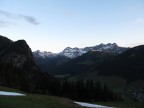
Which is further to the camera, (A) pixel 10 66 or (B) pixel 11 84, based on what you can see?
(A) pixel 10 66

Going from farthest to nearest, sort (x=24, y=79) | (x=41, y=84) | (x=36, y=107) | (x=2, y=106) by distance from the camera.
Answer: (x=41, y=84) < (x=24, y=79) < (x=36, y=107) < (x=2, y=106)

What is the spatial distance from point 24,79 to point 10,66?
1067cm

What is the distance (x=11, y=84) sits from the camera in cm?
14088

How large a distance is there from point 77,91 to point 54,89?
1464 centimetres

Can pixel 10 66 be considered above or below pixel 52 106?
above

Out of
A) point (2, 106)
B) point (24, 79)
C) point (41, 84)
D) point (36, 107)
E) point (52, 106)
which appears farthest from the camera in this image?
point (41, 84)

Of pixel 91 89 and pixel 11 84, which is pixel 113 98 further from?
pixel 11 84

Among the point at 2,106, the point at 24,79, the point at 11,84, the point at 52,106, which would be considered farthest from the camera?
the point at 24,79

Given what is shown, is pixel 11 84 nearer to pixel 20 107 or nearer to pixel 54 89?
pixel 54 89

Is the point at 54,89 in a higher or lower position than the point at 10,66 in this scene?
lower

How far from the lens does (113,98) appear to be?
15788 centimetres

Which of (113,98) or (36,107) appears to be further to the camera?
(113,98)

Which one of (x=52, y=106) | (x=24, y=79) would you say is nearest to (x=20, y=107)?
(x=52, y=106)

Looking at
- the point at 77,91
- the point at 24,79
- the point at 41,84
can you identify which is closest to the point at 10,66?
the point at 24,79
